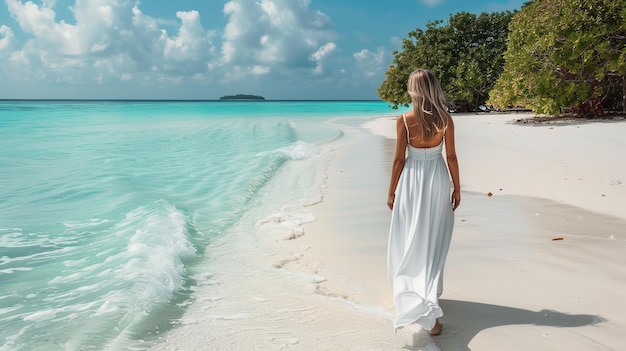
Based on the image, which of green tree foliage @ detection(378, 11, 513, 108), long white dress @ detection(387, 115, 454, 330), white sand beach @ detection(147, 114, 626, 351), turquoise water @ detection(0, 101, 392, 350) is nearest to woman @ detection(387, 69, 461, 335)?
long white dress @ detection(387, 115, 454, 330)

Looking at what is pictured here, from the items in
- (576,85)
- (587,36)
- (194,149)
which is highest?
(587,36)

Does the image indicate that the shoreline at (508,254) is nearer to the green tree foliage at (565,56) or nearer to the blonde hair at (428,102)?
the blonde hair at (428,102)

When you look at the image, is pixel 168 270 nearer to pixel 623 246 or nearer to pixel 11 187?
pixel 623 246

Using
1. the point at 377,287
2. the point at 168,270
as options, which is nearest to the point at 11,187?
the point at 168,270

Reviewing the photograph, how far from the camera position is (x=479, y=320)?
151 inches

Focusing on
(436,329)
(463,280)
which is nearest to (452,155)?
(436,329)

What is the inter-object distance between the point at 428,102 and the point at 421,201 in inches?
29.6

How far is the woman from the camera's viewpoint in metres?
3.55

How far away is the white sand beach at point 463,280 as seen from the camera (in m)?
3.64

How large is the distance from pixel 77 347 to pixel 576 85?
2243 cm

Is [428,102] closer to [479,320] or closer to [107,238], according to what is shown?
[479,320]

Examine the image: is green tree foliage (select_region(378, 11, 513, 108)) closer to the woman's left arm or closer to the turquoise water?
the turquoise water

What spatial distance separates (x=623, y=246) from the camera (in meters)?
5.44

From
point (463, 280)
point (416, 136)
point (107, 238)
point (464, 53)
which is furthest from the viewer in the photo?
point (464, 53)
